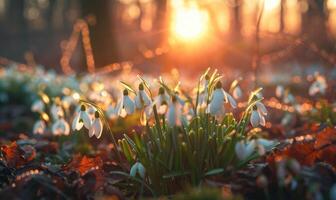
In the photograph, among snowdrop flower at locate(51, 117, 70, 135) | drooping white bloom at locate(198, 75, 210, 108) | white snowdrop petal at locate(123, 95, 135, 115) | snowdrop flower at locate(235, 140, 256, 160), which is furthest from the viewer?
snowdrop flower at locate(51, 117, 70, 135)

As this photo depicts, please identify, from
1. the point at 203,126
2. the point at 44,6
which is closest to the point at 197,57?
the point at 203,126

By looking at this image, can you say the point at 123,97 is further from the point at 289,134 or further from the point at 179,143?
the point at 289,134

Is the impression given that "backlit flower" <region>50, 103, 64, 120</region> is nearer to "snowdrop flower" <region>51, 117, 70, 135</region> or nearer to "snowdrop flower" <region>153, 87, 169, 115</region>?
"snowdrop flower" <region>51, 117, 70, 135</region>

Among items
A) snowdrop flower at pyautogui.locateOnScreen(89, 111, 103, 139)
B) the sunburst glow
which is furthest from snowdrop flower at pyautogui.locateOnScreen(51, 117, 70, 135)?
the sunburst glow

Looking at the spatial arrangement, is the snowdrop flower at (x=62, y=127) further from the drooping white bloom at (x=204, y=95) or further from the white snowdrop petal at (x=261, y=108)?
the white snowdrop petal at (x=261, y=108)

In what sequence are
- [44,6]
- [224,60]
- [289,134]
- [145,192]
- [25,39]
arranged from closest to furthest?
[145,192] → [289,134] → [224,60] → [25,39] → [44,6]

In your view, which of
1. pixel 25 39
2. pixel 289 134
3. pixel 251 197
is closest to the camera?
pixel 251 197

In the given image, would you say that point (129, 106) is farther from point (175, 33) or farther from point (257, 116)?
point (175, 33)
